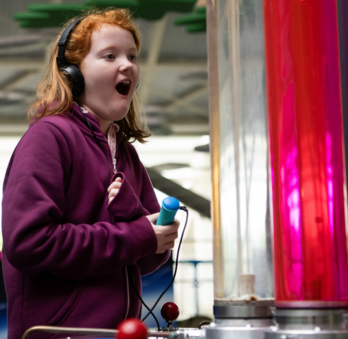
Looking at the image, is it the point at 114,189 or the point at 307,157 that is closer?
the point at 307,157

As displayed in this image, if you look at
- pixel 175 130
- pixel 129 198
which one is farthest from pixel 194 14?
pixel 129 198

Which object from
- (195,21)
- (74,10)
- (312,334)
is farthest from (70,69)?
(195,21)

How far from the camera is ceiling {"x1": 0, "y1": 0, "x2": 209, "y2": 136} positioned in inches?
177

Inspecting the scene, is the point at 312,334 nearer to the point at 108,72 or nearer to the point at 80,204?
the point at 80,204

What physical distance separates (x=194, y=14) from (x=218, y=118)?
3.88 metres

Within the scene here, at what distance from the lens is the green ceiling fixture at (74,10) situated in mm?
4043

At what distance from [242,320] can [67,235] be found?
0.27m

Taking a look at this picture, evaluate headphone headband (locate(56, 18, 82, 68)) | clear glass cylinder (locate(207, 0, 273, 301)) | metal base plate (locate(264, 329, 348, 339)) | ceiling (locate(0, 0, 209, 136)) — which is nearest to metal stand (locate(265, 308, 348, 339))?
metal base plate (locate(264, 329, 348, 339))

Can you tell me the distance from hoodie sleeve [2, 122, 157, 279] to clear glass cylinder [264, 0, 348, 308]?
0.84 feet

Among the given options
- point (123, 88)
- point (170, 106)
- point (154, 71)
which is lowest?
point (123, 88)

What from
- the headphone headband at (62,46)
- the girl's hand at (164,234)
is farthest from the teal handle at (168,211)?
the headphone headband at (62,46)

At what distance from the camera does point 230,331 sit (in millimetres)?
593

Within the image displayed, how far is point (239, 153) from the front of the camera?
639 mm

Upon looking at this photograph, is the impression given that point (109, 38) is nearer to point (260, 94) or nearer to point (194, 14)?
point (260, 94)
